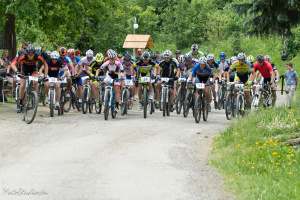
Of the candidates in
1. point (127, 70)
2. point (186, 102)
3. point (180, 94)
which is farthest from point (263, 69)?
point (127, 70)

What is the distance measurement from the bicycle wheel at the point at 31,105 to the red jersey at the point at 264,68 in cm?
671

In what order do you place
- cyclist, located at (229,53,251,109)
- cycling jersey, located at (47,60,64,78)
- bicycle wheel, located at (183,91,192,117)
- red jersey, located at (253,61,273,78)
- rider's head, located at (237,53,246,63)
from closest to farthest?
bicycle wheel, located at (183,91,192,117) < cycling jersey, located at (47,60,64,78) < cyclist, located at (229,53,251,109) < rider's head, located at (237,53,246,63) < red jersey, located at (253,61,273,78)

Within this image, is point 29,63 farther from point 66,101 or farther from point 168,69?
point 168,69

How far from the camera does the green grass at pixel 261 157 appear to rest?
9.52 meters

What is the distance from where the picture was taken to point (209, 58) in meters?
21.5

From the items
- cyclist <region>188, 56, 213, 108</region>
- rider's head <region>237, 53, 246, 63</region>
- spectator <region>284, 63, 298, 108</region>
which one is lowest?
spectator <region>284, 63, 298, 108</region>

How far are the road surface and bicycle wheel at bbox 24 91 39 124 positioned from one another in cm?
25

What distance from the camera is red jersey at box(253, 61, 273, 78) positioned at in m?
20.7

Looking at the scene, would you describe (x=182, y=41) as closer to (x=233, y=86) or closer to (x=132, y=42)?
(x=132, y=42)

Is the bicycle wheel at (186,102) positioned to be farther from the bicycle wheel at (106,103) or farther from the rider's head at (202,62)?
the bicycle wheel at (106,103)

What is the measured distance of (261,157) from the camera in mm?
11789

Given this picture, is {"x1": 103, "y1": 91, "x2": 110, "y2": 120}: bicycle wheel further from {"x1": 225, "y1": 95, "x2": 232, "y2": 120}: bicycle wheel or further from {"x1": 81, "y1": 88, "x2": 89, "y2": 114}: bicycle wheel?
{"x1": 225, "y1": 95, "x2": 232, "y2": 120}: bicycle wheel

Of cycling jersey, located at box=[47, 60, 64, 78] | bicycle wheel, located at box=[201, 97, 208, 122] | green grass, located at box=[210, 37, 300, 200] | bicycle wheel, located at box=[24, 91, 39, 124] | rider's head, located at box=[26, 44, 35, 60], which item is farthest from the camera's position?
cycling jersey, located at box=[47, 60, 64, 78]

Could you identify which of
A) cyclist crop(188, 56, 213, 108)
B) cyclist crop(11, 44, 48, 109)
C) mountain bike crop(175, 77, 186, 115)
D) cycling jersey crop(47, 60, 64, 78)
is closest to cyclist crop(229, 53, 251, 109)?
cyclist crop(188, 56, 213, 108)
